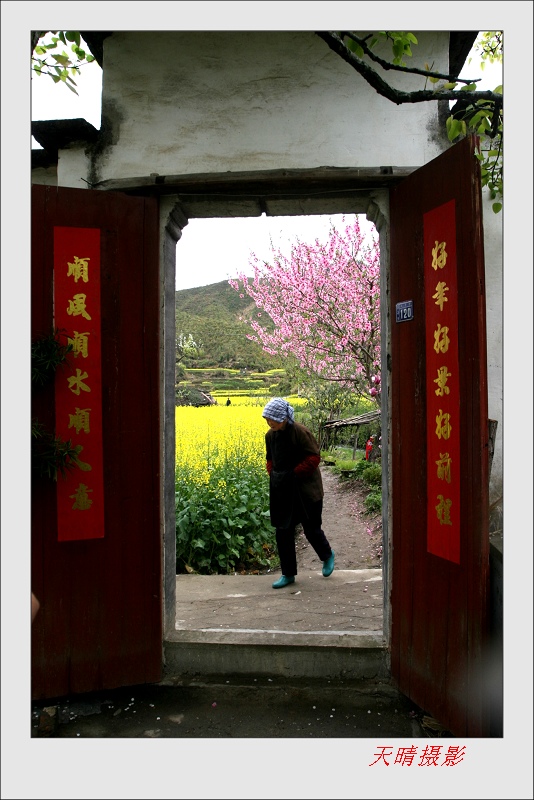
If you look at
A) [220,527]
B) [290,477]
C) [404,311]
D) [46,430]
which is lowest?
[220,527]

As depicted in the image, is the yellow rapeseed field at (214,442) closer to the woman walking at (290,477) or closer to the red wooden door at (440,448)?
the woman walking at (290,477)

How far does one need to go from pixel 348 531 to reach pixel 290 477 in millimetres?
3407

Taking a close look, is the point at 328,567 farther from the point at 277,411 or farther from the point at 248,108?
the point at 248,108

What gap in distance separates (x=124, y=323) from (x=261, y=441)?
5.76 meters

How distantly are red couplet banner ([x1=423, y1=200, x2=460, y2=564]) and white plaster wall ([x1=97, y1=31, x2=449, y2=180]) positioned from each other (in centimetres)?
75

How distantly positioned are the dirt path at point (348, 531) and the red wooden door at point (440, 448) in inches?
121

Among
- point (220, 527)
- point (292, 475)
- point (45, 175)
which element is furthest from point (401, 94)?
point (220, 527)

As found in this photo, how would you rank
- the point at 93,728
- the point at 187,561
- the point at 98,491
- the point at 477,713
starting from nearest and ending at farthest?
the point at 477,713 < the point at 93,728 < the point at 98,491 < the point at 187,561

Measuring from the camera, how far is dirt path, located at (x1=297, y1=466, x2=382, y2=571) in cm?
652

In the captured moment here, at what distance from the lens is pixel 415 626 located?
10.4 ft

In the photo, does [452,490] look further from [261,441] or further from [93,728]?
[261,441]

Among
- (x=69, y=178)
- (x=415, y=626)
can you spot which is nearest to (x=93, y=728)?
(x=415, y=626)

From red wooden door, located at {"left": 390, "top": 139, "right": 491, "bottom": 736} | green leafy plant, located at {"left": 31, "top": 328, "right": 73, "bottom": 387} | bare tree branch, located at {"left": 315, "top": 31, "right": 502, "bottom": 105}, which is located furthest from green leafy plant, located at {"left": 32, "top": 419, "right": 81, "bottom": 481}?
bare tree branch, located at {"left": 315, "top": 31, "right": 502, "bottom": 105}

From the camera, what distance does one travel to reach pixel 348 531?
25.0 ft
